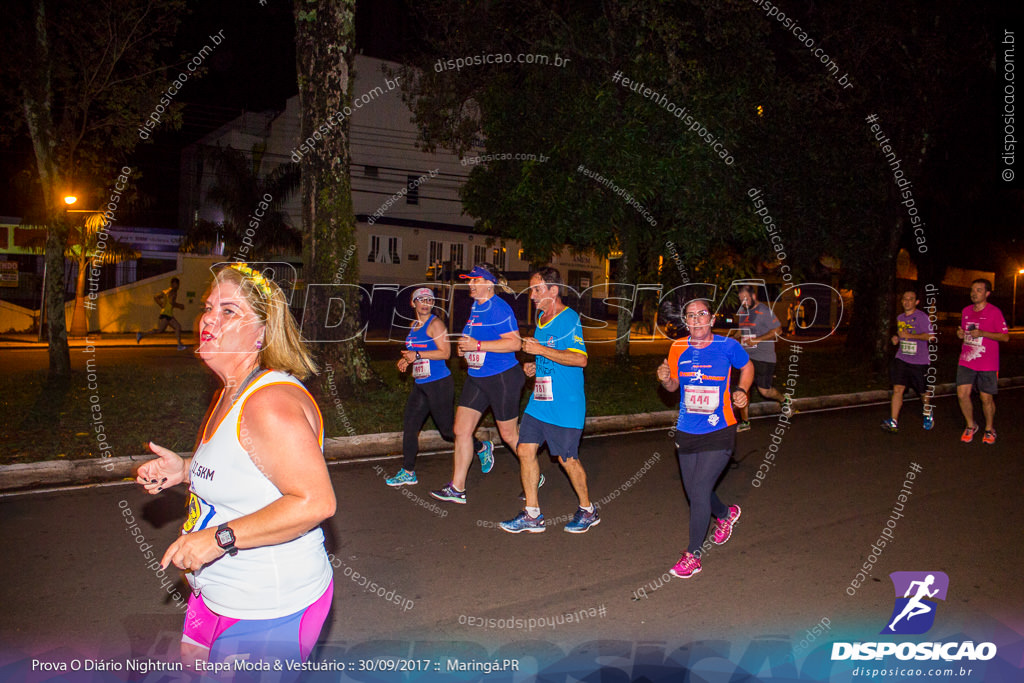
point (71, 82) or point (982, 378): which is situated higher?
point (71, 82)

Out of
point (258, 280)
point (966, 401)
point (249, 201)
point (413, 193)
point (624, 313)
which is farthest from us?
point (413, 193)

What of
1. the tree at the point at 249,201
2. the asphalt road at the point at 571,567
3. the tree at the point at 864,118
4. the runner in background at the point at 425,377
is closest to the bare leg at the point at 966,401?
the asphalt road at the point at 571,567

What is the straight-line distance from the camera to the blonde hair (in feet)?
7.79

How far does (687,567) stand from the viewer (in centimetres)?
508

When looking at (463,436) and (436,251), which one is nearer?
(463,436)

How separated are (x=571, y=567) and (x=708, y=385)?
1.61 metres

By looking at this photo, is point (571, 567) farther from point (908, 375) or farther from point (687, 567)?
point (908, 375)

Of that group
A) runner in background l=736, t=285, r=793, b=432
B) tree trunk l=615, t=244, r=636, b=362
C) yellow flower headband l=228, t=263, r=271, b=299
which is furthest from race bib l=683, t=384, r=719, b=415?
tree trunk l=615, t=244, r=636, b=362

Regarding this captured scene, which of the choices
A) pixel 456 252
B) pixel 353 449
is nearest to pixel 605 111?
pixel 353 449

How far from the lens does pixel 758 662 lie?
3918 millimetres

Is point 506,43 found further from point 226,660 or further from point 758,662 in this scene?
point 226,660

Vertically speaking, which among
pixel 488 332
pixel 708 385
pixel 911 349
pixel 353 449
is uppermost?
pixel 488 332

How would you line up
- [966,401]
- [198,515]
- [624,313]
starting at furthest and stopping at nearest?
[624,313] < [966,401] < [198,515]

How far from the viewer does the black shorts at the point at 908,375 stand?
32.8ft
